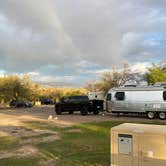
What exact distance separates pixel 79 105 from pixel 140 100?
7.75 metres

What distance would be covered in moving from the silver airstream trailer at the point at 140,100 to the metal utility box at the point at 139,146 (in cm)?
1937

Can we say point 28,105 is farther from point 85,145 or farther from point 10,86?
point 85,145

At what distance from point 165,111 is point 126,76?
38.8 m

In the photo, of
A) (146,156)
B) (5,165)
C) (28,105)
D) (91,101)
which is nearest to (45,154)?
(5,165)

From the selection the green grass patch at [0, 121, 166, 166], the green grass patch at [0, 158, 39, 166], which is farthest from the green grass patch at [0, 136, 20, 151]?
the green grass patch at [0, 158, 39, 166]

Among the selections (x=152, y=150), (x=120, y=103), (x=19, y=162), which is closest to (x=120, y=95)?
(x=120, y=103)

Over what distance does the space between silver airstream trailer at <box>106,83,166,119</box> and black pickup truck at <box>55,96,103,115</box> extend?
140 inches

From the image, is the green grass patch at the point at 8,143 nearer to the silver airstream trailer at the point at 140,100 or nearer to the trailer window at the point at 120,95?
the silver airstream trailer at the point at 140,100

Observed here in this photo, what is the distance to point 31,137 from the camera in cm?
1464

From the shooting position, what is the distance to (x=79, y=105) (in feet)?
106

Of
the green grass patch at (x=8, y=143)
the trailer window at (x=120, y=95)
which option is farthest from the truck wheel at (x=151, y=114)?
the green grass patch at (x=8, y=143)

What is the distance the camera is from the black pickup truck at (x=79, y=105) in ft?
105

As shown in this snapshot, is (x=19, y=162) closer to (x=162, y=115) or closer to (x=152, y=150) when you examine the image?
(x=152, y=150)

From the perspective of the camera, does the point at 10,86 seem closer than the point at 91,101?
No
